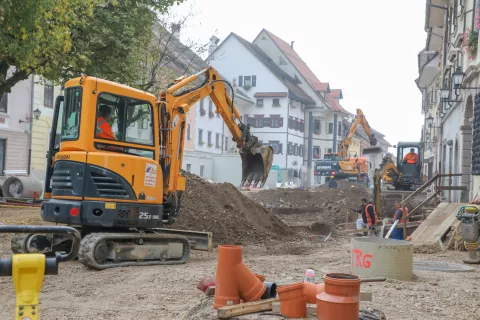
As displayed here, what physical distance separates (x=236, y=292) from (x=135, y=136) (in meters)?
4.63

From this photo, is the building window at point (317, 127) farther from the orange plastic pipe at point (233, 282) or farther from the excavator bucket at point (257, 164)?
the orange plastic pipe at point (233, 282)

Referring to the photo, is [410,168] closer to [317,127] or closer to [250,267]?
[250,267]

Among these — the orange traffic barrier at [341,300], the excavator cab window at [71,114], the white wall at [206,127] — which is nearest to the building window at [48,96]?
the white wall at [206,127]

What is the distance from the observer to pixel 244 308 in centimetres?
556

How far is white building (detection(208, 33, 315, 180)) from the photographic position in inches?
2434

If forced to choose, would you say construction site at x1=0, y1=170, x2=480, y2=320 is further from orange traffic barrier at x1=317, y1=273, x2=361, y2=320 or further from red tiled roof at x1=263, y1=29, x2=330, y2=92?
red tiled roof at x1=263, y1=29, x2=330, y2=92

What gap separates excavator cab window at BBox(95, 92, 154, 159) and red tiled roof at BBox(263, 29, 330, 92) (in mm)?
59693

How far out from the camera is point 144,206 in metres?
9.89

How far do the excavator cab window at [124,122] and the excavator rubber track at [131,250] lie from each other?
57.4 inches

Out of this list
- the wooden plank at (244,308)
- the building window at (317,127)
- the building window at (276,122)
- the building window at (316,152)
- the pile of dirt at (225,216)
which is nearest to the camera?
the wooden plank at (244,308)

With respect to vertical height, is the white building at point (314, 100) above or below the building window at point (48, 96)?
above

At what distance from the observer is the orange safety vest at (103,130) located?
30.9 ft

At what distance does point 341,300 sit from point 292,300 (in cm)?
72

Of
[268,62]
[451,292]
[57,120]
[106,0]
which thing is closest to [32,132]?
[106,0]
